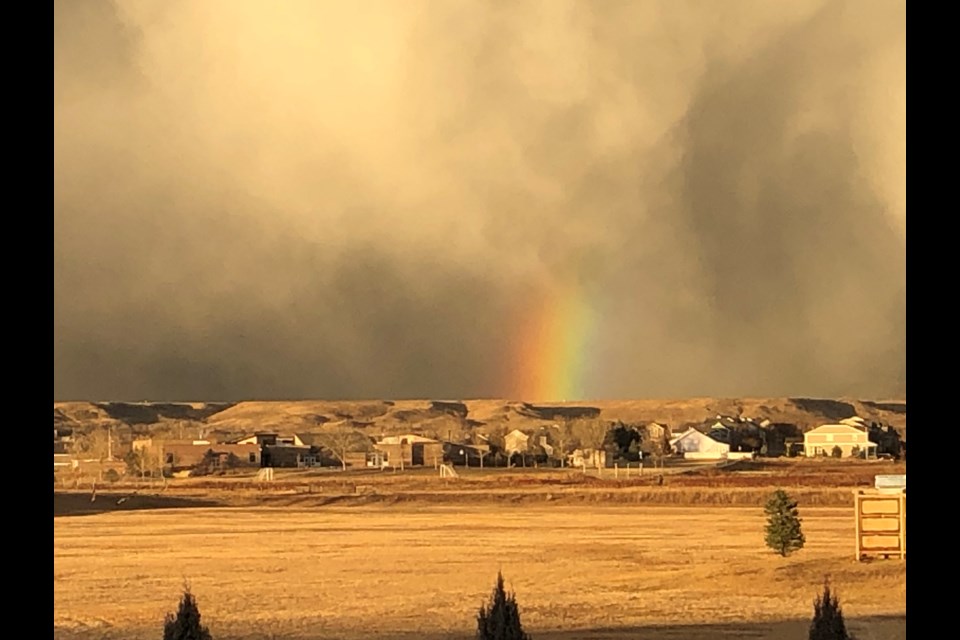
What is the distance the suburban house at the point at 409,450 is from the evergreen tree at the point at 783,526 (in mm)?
2178

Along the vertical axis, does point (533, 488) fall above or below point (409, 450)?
below

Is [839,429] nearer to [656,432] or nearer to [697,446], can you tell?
[697,446]

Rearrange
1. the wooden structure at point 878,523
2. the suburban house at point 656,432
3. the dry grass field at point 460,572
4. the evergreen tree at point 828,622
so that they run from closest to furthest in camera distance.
Result: 1. the evergreen tree at point 828,622
2. the dry grass field at point 460,572
3. the wooden structure at point 878,523
4. the suburban house at point 656,432

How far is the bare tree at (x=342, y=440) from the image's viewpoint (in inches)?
334

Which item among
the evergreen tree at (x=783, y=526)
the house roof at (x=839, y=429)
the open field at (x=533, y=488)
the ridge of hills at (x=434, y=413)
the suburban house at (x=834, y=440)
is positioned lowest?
the evergreen tree at (x=783, y=526)

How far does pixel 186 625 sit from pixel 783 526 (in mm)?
3842

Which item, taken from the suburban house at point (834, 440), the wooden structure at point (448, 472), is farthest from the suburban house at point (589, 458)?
the suburban house at point (834, 440)

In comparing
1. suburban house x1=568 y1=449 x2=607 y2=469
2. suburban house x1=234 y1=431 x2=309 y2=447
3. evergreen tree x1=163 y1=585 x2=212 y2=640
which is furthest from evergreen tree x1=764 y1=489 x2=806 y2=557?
evergreen tree x1=163 y1=585 x2=212 y2=640

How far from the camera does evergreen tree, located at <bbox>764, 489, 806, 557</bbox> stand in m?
8.47

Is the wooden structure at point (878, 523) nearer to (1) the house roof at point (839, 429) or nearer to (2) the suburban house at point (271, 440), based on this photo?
(1) the house roof at point (839, 429)

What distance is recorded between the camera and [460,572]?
8367 mm

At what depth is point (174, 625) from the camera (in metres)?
8.23

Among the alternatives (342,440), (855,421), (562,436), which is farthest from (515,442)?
(855,421)
